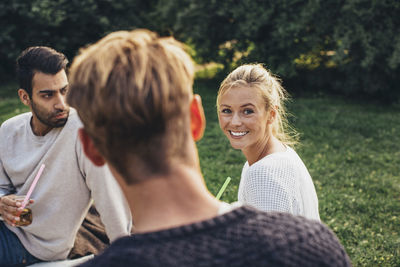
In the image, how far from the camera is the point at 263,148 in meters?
2.63

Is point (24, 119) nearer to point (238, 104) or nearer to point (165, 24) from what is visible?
point (238, 104)

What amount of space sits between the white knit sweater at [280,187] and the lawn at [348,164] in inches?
68.4

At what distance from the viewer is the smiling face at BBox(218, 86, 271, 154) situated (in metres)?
2.69

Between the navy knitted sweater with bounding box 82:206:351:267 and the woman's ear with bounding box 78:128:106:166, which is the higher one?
the woman's ear with bounding box 78:128:106:166

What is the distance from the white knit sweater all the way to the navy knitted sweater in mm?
1031

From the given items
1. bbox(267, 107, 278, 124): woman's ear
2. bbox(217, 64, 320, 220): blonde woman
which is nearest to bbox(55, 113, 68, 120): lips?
bbox(217, 64, 320, 220): blonde woman

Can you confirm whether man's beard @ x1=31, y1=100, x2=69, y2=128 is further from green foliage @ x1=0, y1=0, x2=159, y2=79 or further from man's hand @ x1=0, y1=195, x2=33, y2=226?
green foliage @ x1=0, y1=0, x2=159, y2=79

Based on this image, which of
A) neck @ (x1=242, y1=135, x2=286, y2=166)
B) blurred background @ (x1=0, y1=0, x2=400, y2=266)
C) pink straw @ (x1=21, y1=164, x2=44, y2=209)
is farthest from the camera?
blurred background @ (x1=0, y1=0, x2=400, y2=266)

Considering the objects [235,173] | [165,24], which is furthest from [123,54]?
[165,24]

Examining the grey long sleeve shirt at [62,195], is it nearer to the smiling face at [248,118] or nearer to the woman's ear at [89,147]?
the smiling face at [248,118]

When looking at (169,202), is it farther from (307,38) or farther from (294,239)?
(307,38)

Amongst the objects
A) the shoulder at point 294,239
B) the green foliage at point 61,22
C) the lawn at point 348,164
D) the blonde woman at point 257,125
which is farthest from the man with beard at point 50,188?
the green foliage at point 61,22

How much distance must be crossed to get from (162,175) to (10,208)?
182 cm

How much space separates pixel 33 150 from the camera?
2.63 metres
